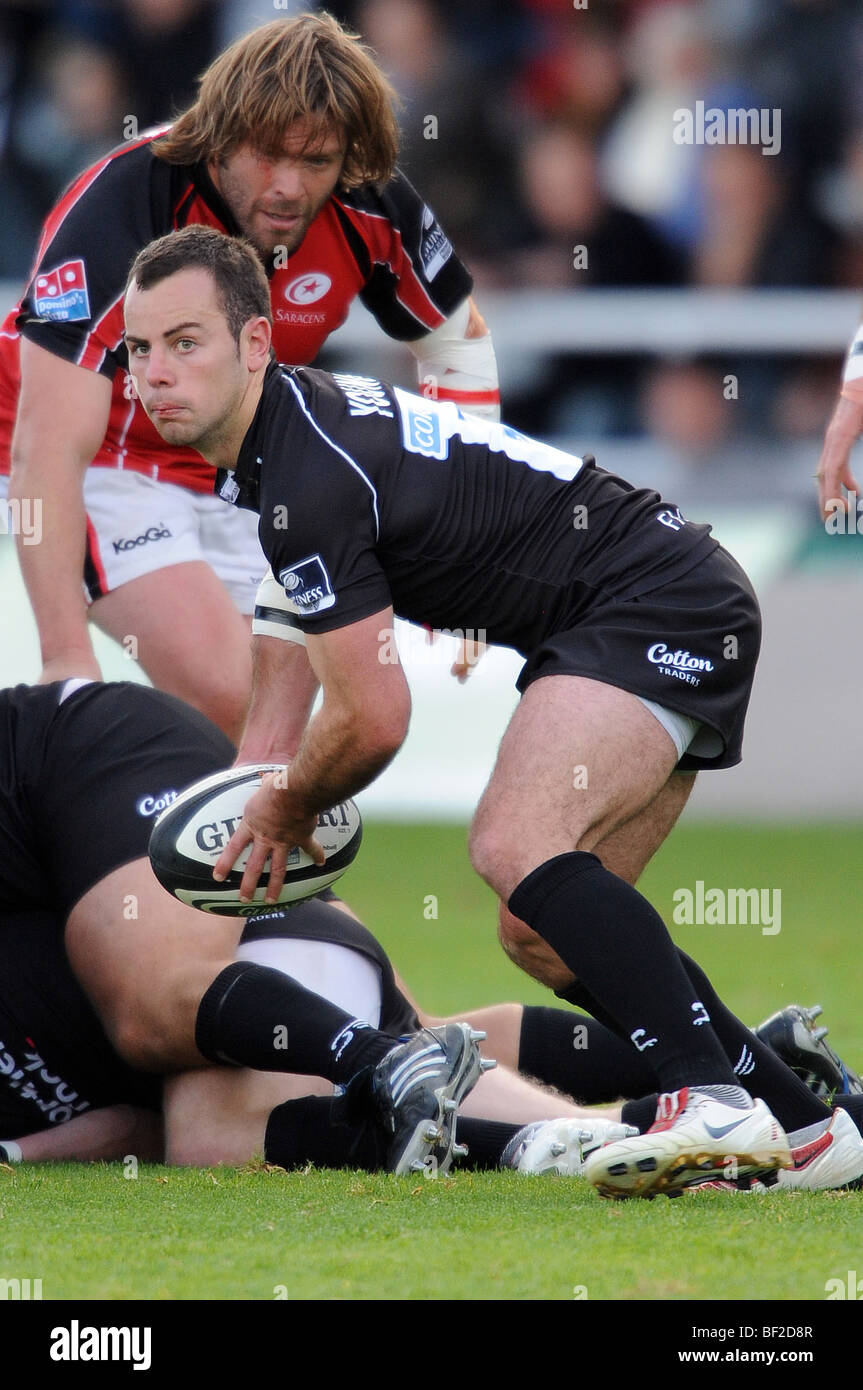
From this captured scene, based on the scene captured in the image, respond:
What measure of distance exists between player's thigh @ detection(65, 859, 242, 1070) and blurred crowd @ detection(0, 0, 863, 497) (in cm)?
658

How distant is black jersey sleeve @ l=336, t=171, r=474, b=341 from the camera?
178 inches

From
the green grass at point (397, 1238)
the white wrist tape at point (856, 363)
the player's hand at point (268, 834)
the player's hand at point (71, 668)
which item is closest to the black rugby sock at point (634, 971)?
the green grass at point (397, 1238)

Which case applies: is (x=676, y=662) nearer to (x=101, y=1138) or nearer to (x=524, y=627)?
(x=524, y=627)

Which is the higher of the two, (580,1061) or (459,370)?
(459,370)

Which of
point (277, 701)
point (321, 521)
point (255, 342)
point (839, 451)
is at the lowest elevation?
point (277, 701)

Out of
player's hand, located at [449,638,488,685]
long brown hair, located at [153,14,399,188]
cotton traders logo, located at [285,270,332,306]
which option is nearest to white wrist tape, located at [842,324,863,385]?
player's hand, located at [449,638,488,685]

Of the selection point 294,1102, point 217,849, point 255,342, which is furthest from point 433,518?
point 294,1102

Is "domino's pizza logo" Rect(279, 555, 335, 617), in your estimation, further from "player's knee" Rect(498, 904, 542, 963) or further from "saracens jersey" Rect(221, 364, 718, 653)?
"player's knee" Rect(498, 904, 542, 963)

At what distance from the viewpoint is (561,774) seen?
10.1ft

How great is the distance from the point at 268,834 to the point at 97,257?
5.61 feet

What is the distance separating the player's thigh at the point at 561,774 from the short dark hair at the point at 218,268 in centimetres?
80

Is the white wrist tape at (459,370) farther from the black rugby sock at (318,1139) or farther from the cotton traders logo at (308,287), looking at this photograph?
the black rugby sock at (318,1139)
